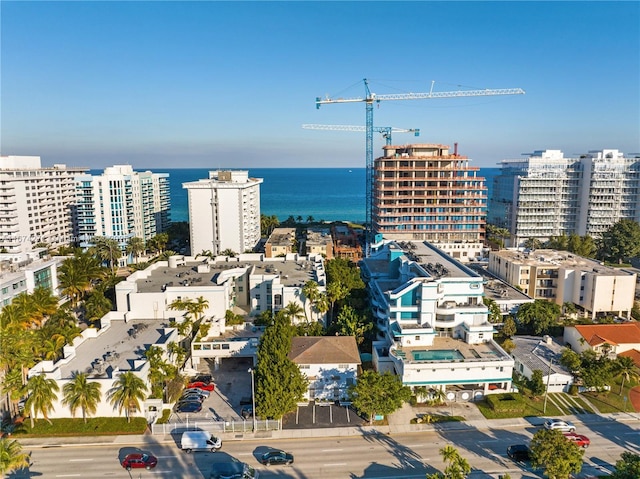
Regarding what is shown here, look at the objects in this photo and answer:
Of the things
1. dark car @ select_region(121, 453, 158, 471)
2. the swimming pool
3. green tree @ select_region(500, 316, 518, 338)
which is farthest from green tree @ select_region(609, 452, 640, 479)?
dark car @ select_region(121, 453, 158, 471)

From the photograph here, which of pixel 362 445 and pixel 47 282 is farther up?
pixel 47 282

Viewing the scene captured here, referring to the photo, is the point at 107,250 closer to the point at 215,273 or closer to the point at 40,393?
the point at 215,273

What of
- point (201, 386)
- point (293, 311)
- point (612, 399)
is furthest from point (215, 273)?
point (612, 399)

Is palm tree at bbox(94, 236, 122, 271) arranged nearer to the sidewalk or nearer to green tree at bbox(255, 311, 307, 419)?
the sidewalk

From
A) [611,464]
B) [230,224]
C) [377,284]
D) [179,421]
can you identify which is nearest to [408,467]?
[611,464]

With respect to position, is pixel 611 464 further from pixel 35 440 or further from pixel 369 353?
pixel 35 440

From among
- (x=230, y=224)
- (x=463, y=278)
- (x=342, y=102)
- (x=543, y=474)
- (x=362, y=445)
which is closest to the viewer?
(x=543, y=474)
